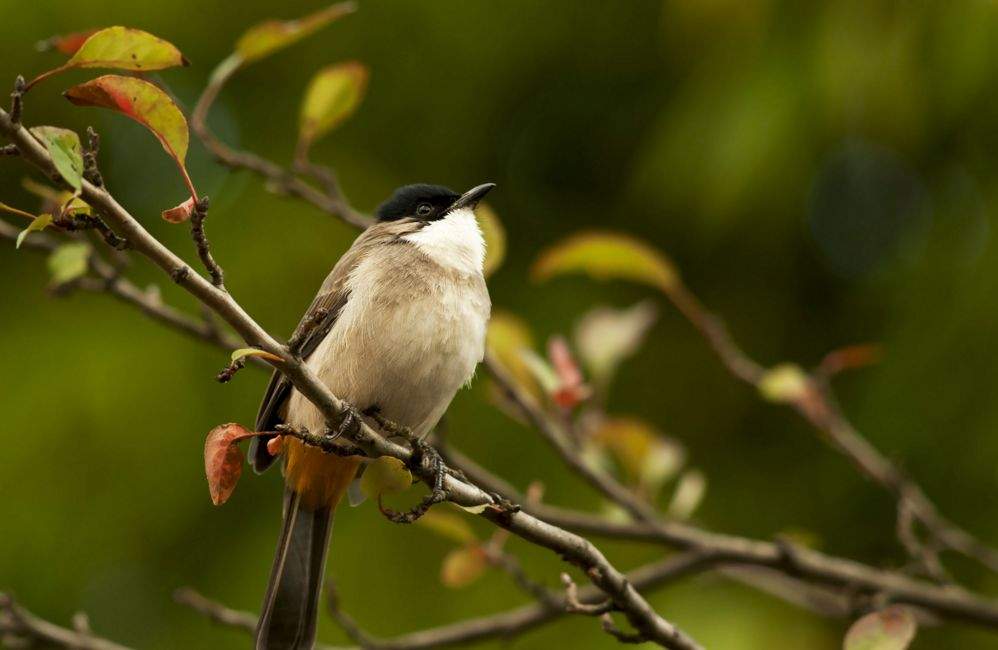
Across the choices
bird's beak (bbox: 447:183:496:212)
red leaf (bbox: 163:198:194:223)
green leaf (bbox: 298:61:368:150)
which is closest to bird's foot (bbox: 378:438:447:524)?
red leaf (bbox: 163:198:194:223)

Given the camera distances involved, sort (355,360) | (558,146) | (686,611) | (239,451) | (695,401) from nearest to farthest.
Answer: (239,451) → (355,360) → (686,611) → (695,401) → (558,146)

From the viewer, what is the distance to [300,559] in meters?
3.04

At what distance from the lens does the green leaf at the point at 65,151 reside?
1500mm

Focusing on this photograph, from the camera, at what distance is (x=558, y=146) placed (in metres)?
5.55

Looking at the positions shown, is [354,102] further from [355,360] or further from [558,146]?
[558,146]

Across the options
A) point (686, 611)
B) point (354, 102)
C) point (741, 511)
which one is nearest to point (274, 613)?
point (354, 102)

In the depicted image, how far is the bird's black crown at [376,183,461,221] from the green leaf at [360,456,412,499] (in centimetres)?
124

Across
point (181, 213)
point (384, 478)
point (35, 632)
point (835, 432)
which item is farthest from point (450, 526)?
point (181, 213)

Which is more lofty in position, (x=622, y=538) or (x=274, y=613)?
(x=622, y=538)

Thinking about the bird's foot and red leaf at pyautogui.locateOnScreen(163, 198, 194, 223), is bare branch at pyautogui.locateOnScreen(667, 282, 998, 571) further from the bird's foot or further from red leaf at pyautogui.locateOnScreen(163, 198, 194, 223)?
red leaf at pyautogui.locateOnScreen(163, 198, 194, 223)

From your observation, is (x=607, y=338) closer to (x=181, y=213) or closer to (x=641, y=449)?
(x=641, y=449)

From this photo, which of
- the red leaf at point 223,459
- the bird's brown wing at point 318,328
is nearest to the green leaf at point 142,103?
the red leaf at point 223,459

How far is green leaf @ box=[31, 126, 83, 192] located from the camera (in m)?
1.50

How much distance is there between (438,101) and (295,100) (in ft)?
2.13
